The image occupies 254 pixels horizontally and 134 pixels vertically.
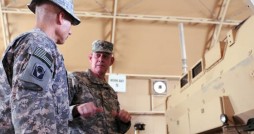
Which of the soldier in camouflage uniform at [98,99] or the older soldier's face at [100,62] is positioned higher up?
the older soldier's face at [100,62]

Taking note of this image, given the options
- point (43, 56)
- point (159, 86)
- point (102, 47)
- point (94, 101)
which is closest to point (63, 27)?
point (43, 56)

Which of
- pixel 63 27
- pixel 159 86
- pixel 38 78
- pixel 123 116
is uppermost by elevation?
pixel 159 86

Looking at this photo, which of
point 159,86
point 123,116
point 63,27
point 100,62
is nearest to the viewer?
point 63,27

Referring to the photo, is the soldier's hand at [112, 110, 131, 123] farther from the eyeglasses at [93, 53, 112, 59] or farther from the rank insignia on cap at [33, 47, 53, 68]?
the rank insignia on cap at [33, 47, 53, 68]

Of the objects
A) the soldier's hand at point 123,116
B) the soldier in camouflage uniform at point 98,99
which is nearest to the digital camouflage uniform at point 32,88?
the soldier in camouflage uniform at point 98,99

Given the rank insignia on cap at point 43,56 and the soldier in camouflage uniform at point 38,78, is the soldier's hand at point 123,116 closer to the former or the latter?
the soldier in camouflage uniform at point 38,78

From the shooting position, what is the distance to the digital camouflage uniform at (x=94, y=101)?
6.49ft

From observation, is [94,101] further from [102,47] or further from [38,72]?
[38,72]

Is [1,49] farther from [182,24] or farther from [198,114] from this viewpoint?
[198,114]

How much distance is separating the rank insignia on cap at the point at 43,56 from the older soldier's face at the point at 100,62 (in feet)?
3.59

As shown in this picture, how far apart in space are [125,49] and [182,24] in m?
0.92

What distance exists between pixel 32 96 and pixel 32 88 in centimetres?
3

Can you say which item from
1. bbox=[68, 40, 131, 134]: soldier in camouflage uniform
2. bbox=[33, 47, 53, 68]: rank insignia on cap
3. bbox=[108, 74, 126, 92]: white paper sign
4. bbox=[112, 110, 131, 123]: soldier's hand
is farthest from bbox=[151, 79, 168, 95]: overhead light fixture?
bbox=[33, 47, 53, 68]: rank insignia on cap

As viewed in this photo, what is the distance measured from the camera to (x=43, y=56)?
112cm
